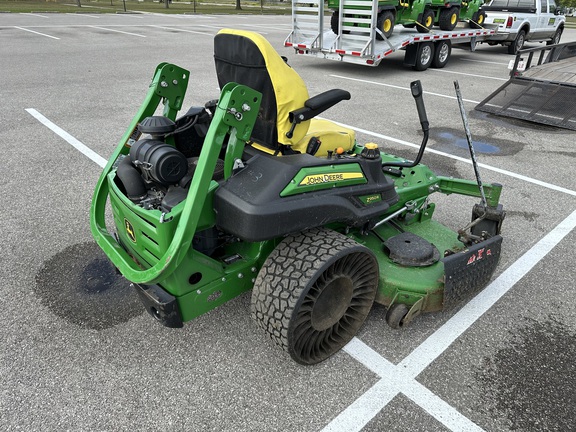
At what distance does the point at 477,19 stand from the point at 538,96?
6539mm

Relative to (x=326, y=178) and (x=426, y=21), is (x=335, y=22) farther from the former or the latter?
(x=326, y=178)

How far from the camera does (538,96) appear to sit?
25.7ft

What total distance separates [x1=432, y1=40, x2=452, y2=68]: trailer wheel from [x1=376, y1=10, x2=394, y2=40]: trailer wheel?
2055mm

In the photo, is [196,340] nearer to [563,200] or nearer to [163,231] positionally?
[163,231]

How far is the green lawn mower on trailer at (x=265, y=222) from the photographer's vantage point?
7.09ft

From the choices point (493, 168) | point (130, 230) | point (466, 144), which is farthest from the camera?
point (466, 144)

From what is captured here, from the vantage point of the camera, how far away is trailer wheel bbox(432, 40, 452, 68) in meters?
11.7

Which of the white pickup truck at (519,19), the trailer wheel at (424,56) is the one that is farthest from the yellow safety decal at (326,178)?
the white pickup truck at (519,19)

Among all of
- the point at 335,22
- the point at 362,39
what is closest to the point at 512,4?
the point at 335,22

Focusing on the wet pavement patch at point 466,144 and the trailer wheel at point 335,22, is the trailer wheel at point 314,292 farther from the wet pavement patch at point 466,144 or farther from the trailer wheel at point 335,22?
the trailer wheel at point 335,22

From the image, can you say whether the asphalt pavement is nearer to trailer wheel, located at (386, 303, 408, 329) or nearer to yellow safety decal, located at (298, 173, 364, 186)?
trailer wheel, located at (386, 303, 408, 329)

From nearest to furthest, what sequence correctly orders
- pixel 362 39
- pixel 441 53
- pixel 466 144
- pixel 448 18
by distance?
pixel 466 144 → pixel 362 39 → pixel 448 18 → pixel 441 53

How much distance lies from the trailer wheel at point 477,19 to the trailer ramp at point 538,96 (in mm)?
5175

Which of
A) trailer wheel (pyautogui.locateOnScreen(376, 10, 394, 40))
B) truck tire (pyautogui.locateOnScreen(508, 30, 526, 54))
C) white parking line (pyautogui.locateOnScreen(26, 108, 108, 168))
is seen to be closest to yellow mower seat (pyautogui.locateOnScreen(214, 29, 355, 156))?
white parking line (pyautogui.locateOnScreen(26, 108, 108, 168))
